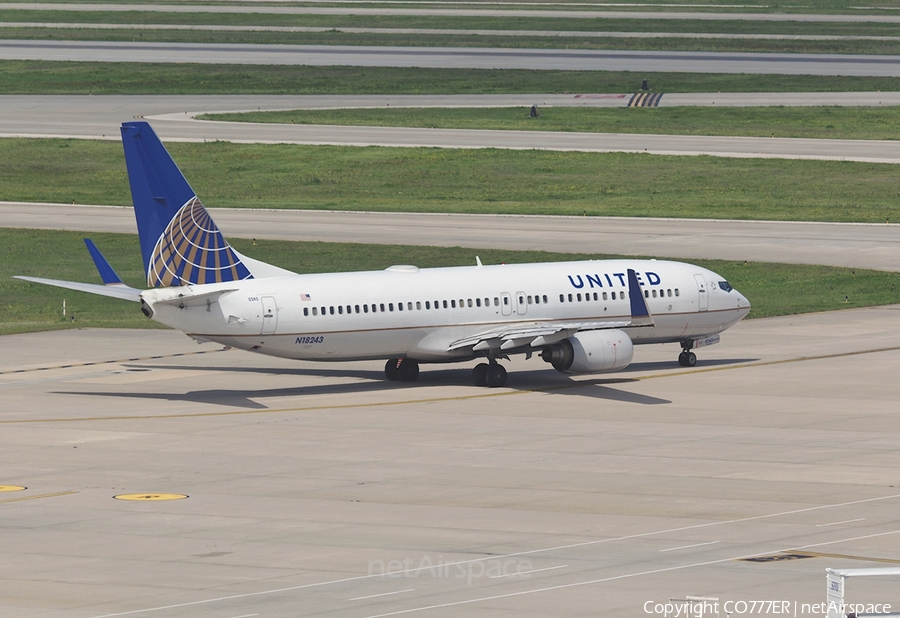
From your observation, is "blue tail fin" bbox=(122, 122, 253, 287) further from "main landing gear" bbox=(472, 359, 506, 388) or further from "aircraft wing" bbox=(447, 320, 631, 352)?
"main landing gear" bbox=(472, 359, 506, 388)

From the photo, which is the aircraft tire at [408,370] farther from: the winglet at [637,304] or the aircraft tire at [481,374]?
the winglet at [637,304]

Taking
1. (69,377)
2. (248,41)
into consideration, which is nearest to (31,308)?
(69,377)

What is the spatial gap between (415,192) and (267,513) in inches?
2958

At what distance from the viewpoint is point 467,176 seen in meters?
112

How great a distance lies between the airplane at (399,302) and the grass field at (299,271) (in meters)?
13.9

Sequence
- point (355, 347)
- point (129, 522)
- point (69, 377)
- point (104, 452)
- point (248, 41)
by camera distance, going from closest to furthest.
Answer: point (129, 522), point (104, 452), point (355, 347), point (69, 377), point (248, 41)

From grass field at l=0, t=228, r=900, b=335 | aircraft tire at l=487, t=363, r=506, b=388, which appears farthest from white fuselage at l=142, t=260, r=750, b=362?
grass field at l=0, t=228, r=900, b=335

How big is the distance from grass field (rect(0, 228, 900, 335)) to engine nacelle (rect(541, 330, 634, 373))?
62.0 feet

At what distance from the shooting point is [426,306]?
174 feet

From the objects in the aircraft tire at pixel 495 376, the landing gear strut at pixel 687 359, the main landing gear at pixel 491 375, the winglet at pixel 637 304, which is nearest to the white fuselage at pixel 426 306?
the landing gear strut at pixel 687 359

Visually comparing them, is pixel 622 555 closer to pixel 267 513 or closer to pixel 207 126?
pixel 267 513

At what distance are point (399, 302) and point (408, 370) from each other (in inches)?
136

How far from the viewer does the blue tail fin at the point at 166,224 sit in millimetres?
49719

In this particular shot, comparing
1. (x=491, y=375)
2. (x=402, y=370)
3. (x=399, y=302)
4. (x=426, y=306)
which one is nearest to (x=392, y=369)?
(x=402, y=370)
